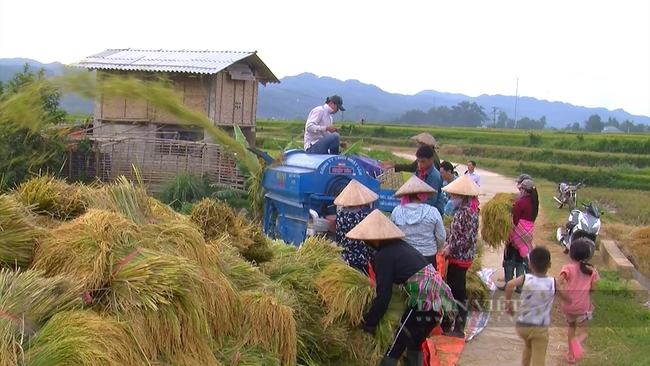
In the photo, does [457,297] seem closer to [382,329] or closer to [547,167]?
[382,329]

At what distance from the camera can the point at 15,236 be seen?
4363 millimetres

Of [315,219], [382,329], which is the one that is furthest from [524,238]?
[382,329]

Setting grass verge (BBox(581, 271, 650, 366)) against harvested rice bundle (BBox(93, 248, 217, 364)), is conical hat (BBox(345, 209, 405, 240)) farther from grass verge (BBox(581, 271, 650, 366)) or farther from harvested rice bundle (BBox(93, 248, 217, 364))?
grass verge (BBox(581, 271, 650, 366))

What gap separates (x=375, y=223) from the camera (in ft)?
17.8

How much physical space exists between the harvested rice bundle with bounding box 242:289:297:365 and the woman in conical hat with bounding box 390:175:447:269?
172 cm

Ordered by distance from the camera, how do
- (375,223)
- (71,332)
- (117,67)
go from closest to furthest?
1. (71,332)
2. (375,223)
3. (117,67)

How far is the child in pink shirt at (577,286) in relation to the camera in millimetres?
6438

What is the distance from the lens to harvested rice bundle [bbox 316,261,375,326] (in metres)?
5.47

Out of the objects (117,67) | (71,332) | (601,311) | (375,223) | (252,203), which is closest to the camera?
(71,332)

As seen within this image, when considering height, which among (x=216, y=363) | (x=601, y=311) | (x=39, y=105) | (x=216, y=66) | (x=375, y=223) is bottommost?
(x=601, y=311)

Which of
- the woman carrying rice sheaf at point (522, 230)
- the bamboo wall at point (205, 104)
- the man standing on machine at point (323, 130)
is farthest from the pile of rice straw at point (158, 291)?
the bamboo wall at point (205, 104)

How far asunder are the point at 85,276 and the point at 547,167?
98.5 ft

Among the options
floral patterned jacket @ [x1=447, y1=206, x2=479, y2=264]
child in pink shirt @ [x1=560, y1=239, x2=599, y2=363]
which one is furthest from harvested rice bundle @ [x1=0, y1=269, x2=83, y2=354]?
child in pink shirt @ [x1=560, y1=239, x2=599, y2=363]

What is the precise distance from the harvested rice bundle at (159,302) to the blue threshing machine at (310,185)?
399cm
